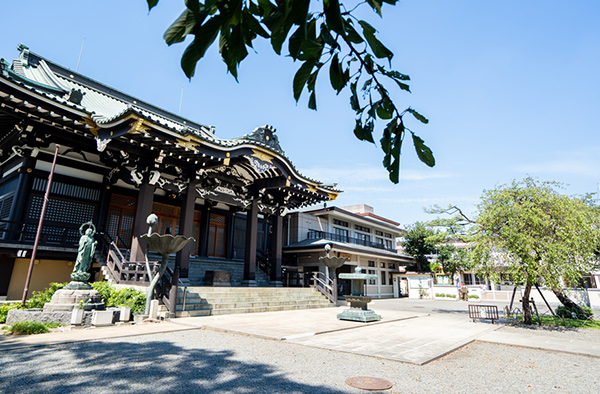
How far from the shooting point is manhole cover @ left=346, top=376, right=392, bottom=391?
368 centimetres

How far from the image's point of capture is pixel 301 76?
144 cm

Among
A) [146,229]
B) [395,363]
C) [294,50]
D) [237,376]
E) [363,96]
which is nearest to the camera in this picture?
[294,50]

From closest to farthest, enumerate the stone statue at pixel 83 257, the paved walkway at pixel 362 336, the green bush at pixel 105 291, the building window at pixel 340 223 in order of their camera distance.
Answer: the paved walkway at pixel 362 336 → the stone statue at pixel 83 257 → the green bush at pixel 105 291 → the building window at pixel 340 223

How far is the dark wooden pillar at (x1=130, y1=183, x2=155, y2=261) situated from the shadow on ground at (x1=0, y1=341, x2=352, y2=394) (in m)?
5.45

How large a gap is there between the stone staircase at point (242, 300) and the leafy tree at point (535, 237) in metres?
6.96

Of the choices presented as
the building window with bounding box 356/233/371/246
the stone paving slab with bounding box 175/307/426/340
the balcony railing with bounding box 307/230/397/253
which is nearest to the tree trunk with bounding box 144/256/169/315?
the stone paving slab with bounding box 175/307/426/340

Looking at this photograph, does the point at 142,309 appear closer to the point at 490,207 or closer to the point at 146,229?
the point at 146,229

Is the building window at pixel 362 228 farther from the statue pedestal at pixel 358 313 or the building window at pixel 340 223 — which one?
the statue pedestal at pixel 358 313

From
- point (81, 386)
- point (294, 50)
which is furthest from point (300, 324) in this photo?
point (294, 50)

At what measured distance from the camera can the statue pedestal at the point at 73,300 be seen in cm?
741

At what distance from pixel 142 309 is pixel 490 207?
37.8 ft

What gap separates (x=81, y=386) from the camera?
342cm

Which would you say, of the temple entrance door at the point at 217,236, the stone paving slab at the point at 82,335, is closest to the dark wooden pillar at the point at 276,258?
the temple entrance door at the point at 217,236

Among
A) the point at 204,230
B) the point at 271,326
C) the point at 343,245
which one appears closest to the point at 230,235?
the point at 204,230
